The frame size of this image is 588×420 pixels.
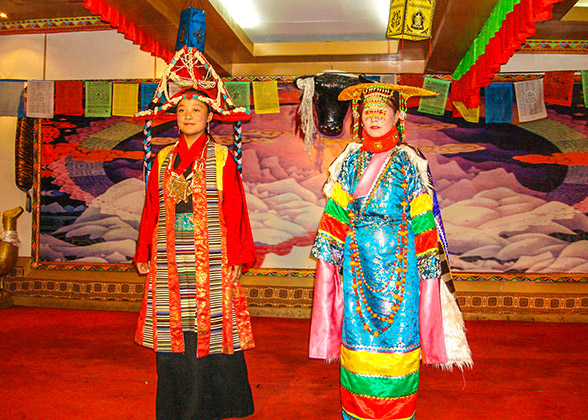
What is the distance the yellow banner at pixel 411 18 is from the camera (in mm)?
3232

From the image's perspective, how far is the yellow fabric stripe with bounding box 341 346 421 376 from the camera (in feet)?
6.97

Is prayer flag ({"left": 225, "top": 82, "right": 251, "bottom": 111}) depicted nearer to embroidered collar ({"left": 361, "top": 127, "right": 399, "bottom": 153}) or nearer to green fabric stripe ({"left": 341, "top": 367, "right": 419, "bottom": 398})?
embroidered collar ({"left": 361, "top": 127, "right": 399, "bottom": 153})

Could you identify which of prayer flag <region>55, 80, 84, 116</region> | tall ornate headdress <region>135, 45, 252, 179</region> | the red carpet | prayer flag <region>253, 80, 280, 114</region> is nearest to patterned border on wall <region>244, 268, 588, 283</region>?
the red carpet

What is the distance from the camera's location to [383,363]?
2.13 meters

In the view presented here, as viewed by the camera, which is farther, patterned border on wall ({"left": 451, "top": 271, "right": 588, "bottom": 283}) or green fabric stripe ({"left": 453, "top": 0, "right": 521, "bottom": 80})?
patterned border on wall ({"left": 451, "top": 271, "right": 588, "bottom": 283})

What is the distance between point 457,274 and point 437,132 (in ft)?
5.32

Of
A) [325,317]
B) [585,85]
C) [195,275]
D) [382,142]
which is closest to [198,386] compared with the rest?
[195,275]

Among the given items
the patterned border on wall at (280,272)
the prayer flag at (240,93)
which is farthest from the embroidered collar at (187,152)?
the patterned border on wall at (280,272)

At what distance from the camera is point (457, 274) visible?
5223 millimetres

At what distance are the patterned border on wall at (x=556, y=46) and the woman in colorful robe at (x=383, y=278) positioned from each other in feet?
12.5

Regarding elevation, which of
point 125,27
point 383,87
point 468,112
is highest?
point 125,27

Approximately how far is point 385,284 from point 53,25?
557cm

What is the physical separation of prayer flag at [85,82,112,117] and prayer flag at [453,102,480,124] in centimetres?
401

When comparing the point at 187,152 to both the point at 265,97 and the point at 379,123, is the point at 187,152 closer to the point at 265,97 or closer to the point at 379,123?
the point at 379,123
